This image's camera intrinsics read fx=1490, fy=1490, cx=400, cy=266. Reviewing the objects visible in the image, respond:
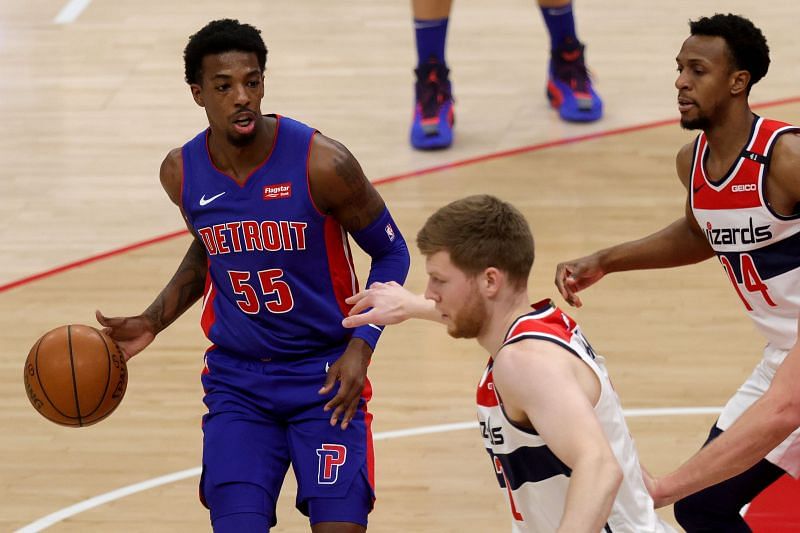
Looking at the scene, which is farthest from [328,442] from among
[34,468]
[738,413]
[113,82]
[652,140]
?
[113,82]

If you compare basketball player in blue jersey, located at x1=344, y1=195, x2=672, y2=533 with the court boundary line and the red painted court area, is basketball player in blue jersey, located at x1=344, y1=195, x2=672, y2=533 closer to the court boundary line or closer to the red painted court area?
the red painted court area

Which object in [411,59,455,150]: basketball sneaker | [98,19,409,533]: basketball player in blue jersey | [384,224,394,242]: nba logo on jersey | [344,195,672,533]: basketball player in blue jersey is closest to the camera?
[344,195,672,533]: basketball player in blue jersey

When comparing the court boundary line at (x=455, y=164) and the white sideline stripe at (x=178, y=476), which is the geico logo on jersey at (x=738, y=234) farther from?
the court boundary line at (x=455, y=164)

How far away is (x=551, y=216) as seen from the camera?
28.8 feet

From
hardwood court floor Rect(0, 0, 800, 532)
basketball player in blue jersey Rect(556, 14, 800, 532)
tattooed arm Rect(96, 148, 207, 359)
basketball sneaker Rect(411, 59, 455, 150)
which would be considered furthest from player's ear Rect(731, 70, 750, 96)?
basketball sneaker Rect(411, 59, 455, 150)

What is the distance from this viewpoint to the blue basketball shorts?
4668 millimetres

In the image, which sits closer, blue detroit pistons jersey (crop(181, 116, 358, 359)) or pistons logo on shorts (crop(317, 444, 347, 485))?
pistons logo on shorts (crop(317, 444, 347, 485))

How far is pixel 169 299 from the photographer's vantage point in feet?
16.9

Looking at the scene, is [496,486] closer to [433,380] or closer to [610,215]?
A: [433,380]

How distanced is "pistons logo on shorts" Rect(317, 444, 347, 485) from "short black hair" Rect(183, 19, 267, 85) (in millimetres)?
1277

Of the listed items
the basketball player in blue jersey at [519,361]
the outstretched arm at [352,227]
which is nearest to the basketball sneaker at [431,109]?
the outstretched arm at [352,227]

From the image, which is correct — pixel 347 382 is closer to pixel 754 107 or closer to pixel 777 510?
pixel 777 510

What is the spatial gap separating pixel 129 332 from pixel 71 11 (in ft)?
28.4

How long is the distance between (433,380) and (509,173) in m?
2.67
